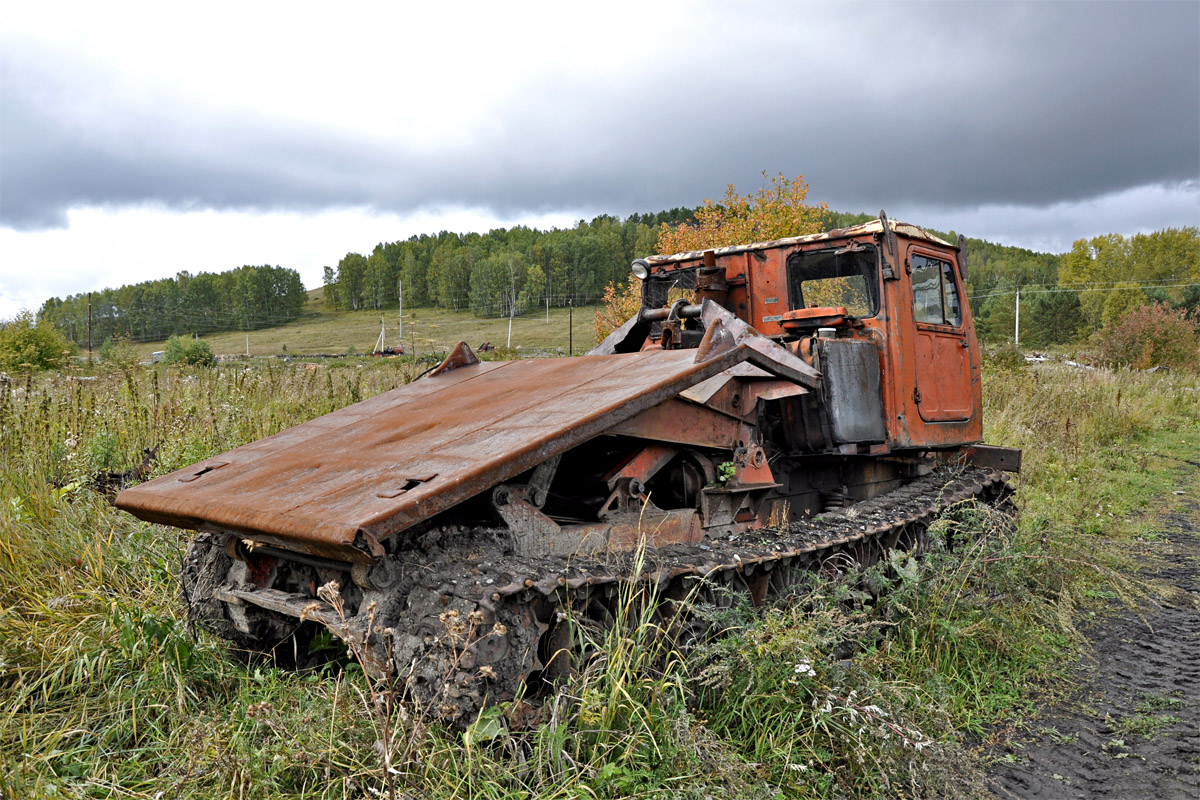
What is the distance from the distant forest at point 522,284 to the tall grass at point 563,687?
44.0 metres

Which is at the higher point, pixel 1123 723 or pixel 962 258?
pixel 962 258

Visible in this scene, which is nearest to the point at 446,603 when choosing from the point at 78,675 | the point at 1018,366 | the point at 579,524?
the point at 579,524

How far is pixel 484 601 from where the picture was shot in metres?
3.08

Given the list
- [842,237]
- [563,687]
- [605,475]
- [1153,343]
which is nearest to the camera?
[563,687]

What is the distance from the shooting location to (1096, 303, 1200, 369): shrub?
27812 mm

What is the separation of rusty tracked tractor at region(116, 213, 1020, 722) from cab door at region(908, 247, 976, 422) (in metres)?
0.02

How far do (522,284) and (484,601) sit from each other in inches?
2339

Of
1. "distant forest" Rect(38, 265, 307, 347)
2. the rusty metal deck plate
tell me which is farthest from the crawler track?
"distant forest" Rect(38, 265, 307, 347)

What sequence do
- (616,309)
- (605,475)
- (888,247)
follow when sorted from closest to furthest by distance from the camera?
(605,475) → (888,247) → (616,309)

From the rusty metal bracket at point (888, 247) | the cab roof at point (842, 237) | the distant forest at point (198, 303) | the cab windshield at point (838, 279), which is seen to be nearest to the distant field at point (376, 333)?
the distant forest at point (198, 303)

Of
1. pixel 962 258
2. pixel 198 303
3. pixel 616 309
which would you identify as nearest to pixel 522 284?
pixel 198 303

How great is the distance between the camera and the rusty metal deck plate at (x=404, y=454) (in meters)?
3.22

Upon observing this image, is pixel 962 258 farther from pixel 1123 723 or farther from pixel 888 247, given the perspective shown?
pixel 1123 723

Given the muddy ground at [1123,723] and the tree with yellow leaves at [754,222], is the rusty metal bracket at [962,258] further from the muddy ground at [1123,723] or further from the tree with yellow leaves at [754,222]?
the tree with yellow leaves at [754,222]
